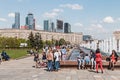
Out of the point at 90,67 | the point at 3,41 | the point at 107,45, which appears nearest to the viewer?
the point at 90,67

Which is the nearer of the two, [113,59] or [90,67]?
[113,59]

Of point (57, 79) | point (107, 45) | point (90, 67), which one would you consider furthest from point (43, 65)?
point (107, 45)

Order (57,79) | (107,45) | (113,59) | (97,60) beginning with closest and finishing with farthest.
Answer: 1. (57,79)
2. (97,60)
3. (113,59)
4. (107,45)

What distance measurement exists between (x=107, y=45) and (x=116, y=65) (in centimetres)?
2268

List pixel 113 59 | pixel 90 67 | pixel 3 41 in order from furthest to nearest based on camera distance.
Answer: pixel 3 41 < pixel 90 67 < pixel 113 59

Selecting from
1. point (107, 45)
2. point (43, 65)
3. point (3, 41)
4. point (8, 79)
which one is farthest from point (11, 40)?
point (8, 79)

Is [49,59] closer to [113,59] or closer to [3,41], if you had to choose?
[113,59]

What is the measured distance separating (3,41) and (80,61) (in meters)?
114

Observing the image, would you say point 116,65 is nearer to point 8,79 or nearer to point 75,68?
point 75,68

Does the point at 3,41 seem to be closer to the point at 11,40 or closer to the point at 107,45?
the point at 11,40

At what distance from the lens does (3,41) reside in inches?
5335

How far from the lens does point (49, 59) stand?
2356 cm

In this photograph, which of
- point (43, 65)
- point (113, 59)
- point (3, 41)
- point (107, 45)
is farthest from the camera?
point (3, 41)

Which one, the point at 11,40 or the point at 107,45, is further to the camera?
the point at 11,40
